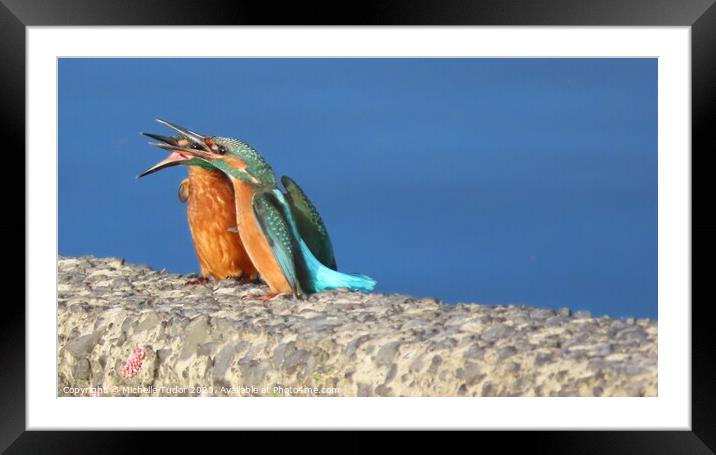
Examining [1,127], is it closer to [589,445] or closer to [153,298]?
[153,298]

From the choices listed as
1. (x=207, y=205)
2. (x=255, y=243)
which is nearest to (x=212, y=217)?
(x=207, y=205)

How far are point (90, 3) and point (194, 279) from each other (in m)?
1.99

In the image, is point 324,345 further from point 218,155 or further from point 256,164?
point 218,155

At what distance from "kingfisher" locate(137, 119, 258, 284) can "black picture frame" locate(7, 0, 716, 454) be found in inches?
37.2

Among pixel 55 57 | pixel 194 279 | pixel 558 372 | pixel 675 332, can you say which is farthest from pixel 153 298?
pixel 675 332

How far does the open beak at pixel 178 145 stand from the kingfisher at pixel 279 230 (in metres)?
0.02

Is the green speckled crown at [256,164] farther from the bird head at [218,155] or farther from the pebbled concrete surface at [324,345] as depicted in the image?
the pebbled concrete surface at [324,345]

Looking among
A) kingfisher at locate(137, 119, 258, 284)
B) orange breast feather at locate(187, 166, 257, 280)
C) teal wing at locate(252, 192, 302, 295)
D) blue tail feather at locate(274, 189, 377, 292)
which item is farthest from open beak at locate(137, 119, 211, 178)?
blue tail feather at locate(274, 189, 377, 292)

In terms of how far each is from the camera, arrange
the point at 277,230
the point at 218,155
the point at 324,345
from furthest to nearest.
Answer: the point at 218,155 → the point at 277,230 → the point at 324,345

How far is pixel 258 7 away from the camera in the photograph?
7078 mm

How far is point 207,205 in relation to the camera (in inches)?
302

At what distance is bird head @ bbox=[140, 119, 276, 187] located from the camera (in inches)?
298

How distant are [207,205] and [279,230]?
0.55m

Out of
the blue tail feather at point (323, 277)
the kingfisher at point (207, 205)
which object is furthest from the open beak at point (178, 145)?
the blue tail feather at point (323, 277)
